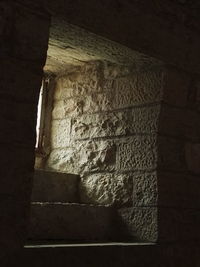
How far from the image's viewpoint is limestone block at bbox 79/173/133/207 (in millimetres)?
2742

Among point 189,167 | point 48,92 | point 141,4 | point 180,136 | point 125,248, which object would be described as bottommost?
point 125,248

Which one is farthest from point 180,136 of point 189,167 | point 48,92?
point 48,92

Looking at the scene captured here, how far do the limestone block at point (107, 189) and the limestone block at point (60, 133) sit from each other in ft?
1.05

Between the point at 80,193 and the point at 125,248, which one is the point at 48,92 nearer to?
the point at 80,193

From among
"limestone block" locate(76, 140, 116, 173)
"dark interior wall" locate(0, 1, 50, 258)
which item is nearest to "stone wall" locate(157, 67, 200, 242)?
"limestone block" locate(76, 140, 116, 173)

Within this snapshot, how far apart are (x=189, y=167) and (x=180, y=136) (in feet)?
0.69

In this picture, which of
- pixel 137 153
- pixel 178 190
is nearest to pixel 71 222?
pixel 137 153

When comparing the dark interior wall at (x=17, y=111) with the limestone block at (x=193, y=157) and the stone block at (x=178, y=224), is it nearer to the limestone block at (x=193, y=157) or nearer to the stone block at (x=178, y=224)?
the stone block at (x=178, y=224)

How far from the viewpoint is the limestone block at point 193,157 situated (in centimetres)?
281

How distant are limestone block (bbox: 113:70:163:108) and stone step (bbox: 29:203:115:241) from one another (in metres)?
0.69

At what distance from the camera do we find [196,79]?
9.54 feet

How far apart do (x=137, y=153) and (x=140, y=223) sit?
0.42 m

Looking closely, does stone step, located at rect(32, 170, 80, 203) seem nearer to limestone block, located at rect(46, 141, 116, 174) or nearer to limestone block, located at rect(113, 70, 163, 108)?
limestone block, located at rect(46, 141, 116, 174)

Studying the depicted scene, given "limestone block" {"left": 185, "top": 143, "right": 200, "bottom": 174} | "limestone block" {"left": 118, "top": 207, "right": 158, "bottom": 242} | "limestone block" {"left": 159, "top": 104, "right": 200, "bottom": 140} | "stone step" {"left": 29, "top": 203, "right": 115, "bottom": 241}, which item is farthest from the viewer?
"limestone block" {"left": 185, "top": 143, "right": 200, "bottom": 174}
